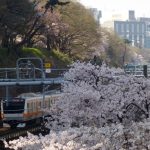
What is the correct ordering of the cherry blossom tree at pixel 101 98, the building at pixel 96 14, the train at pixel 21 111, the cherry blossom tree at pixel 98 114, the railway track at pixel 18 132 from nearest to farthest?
the cherry blossom tree at pixel 98 114, the cherry blossom tree at pixel 101 98, the railway track at pixel 18 132, the train at pixel 21 111, the building at pixel 96 14

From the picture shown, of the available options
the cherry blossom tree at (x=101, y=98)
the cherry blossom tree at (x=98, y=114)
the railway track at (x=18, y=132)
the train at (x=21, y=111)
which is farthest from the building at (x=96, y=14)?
the cherry blossom tree at (x=98, y=114)

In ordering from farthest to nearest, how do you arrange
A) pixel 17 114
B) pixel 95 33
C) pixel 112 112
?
1. pixel 95 33
2. pixel 17 114
3. pixel 112 112

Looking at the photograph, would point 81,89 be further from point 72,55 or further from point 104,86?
point 72,55

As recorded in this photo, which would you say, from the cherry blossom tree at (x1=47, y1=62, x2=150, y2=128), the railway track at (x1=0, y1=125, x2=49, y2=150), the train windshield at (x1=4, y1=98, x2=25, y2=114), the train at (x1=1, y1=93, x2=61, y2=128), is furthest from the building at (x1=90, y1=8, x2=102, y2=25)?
the cherry blossom tree at (x1=47, y1=62, x2=150, y2=128)

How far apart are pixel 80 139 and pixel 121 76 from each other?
5.72 metres

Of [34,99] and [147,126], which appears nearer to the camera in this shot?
[147,126]

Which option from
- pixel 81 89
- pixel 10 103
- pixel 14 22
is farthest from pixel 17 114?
pixel 14 22

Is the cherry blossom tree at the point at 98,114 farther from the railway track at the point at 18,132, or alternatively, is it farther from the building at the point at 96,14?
the building at the point at 96,14

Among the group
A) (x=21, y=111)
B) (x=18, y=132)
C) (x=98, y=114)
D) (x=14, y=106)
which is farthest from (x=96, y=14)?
(x=98, y=114)

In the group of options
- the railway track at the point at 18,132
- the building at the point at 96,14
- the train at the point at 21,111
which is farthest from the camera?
the building at the point at 96,14

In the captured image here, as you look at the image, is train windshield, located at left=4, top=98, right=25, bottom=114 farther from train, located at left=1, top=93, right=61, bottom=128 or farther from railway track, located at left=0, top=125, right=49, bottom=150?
railway track, located at left=0, top=125, right=49, bottom=150

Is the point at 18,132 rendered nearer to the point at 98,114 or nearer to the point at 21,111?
the point at 21,111

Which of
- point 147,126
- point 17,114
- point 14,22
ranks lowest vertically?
point 17,114

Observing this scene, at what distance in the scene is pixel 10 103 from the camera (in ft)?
89.7
